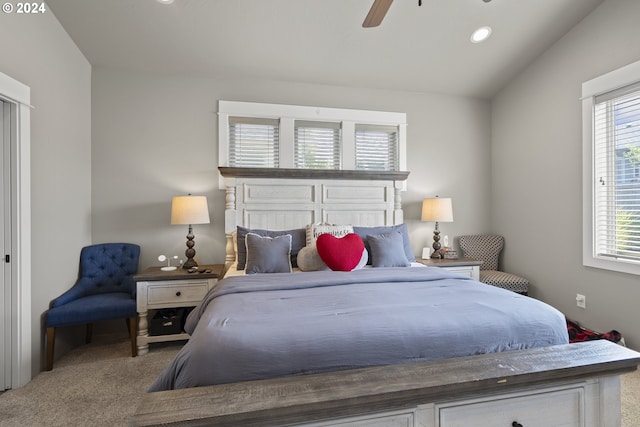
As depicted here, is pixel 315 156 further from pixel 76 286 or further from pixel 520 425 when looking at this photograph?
pixel 520 425

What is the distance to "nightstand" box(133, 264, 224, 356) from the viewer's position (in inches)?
109

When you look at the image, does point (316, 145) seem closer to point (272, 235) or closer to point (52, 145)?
point (272, 235)

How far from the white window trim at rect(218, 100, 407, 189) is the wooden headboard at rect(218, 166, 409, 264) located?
A: 0.69 feet

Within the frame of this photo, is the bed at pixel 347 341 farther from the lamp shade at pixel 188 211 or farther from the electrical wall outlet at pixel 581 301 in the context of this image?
the electrical wall outlet at pixel 581 301

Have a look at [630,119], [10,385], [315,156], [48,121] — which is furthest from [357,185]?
[10,385]

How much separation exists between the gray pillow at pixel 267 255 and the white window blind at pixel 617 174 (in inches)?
112

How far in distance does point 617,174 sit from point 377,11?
258cm

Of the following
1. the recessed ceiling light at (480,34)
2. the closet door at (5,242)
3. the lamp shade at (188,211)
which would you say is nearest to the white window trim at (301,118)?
the lamp shade at (188,211)

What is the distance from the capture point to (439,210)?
11.8 ft

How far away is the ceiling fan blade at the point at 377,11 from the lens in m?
1.89

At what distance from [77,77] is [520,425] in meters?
4.09

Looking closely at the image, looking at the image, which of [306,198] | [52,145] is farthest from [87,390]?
[306,198]

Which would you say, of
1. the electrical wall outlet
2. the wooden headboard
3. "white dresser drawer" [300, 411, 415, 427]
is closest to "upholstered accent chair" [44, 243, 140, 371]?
the wooden headboard

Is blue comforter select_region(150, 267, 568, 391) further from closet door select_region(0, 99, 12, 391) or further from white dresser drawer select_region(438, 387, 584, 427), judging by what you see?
closet door select_region(0, 99, 12, 391)
